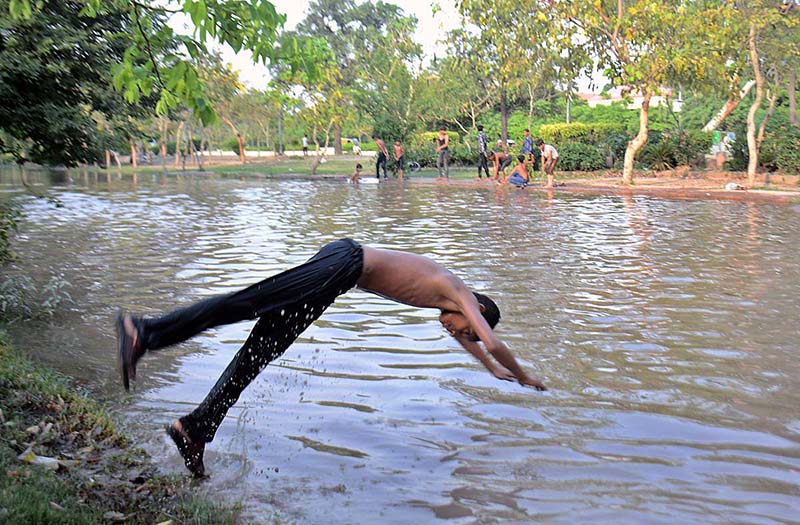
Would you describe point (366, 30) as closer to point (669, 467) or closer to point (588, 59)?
point (588, 59)

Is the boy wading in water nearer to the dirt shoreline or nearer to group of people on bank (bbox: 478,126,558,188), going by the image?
the dirt shoreline

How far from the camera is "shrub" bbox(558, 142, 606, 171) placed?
1316 inches

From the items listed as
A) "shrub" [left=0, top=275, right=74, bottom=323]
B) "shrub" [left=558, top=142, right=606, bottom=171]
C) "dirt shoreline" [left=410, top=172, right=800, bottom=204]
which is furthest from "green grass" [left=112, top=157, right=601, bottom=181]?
"shrub" [left=0, top=275, right=74, bottom=323]

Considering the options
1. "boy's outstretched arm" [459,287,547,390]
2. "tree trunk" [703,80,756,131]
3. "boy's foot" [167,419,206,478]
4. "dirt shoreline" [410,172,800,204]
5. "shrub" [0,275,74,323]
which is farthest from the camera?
"tree trunk" [703,80,756,131]

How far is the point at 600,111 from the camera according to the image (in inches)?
2044

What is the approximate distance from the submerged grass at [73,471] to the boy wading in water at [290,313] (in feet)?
1.29

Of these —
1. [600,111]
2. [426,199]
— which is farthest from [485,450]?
[600,111]

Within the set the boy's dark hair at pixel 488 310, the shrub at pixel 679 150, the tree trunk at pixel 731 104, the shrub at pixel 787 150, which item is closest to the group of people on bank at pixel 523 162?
the shrub at pixel 679 150

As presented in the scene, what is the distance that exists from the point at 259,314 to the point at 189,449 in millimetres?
893

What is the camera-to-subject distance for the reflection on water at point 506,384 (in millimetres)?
4617

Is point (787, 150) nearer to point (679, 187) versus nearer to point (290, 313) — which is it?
point (679, 187)

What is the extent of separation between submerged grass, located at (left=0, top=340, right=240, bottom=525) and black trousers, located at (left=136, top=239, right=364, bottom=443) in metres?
0.45

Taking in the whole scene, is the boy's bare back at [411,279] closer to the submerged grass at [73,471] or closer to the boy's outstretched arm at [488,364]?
the boy's outstretched arm at [488,364]

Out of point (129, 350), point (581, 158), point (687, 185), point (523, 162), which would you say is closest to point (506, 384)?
point (129, 350)
